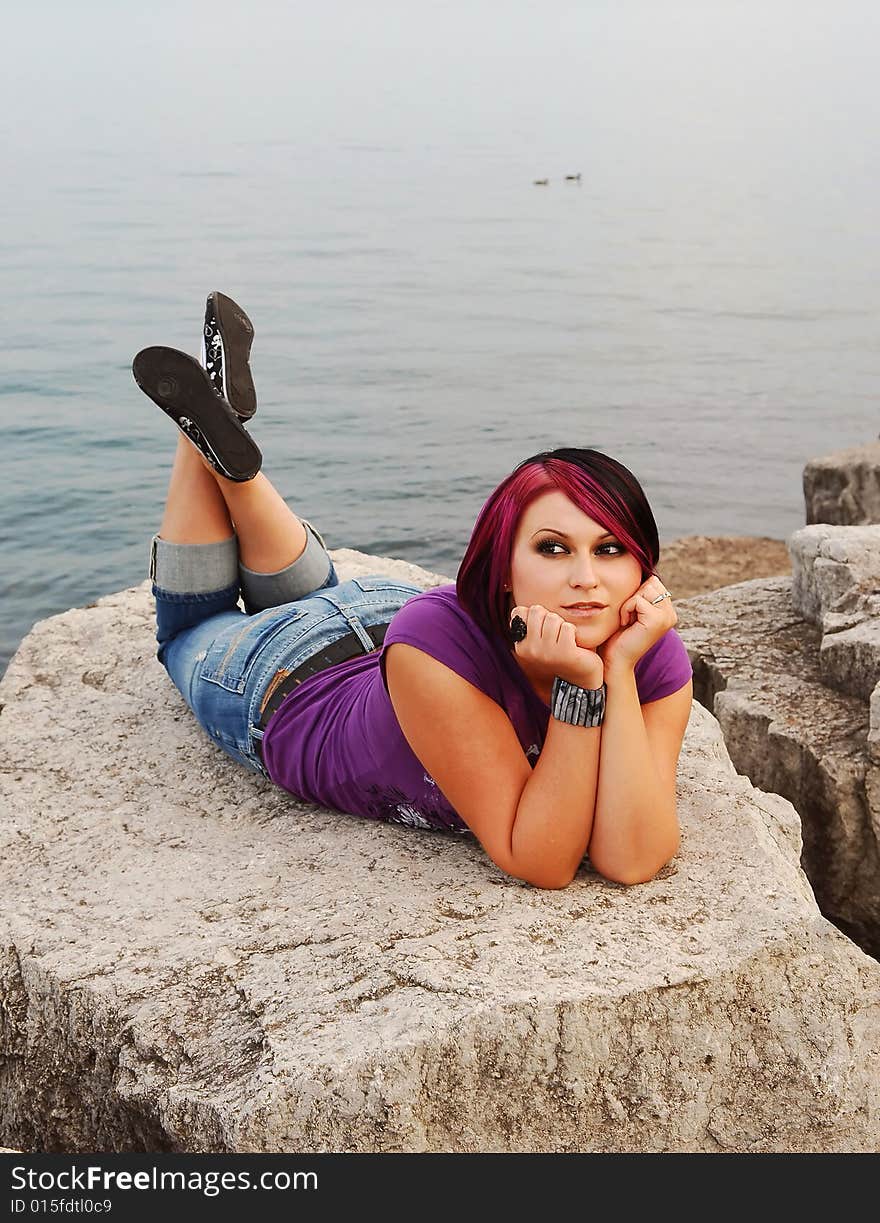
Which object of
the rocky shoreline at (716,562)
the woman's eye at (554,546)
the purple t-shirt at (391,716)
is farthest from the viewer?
the rocky shoreline at (716,562)

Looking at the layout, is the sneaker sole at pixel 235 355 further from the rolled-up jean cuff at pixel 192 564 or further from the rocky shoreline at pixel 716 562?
the rocky shoreline at pixel 716 562

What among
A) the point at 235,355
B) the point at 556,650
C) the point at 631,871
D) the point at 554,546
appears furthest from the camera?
the point at 235,355

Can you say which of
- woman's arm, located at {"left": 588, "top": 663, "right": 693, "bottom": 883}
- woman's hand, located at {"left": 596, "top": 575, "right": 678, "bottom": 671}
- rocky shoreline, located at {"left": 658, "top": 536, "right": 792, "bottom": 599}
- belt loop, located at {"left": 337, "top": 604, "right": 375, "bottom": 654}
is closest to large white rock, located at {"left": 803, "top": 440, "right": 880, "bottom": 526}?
rocky shoreline, located at {"left": 658, "top": 536, "right": 792, "bottom": 599}

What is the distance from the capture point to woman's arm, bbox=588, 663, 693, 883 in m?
3.07

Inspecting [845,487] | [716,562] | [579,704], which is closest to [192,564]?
[579,704]

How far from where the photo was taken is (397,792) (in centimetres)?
352

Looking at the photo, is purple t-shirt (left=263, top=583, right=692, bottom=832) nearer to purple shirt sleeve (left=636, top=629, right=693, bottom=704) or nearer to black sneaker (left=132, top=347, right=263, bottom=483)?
purple shirt sleeve (left=636, top=629, right=693, bottom=704)

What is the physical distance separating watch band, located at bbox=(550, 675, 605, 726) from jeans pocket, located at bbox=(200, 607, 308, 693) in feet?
4.15

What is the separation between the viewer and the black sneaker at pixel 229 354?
14.0ft

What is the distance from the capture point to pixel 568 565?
3053mm

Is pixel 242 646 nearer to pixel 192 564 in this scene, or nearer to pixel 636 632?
pixel 192 564

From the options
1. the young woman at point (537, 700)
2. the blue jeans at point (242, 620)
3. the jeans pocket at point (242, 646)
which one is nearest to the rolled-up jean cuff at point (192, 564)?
the blue jeans at point (242, 620)

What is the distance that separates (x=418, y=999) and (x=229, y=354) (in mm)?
2340

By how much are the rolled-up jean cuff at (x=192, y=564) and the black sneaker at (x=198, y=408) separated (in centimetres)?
32
